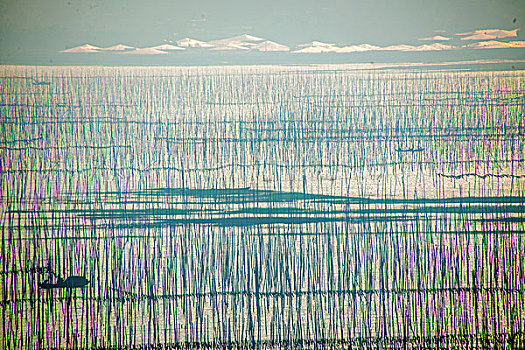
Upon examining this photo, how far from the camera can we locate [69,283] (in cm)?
90

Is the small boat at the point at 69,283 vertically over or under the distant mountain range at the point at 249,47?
under

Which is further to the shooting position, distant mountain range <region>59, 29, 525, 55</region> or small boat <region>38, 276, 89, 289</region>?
distant mountain range <region>59, 29, 525, 55</region>

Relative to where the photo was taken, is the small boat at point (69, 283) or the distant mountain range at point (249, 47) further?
the distant mountain range at point (249, 47)

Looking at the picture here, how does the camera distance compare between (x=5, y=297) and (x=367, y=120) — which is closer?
(x=5, y=297)

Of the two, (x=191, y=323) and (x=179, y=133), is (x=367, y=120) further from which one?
(x=191, y=323)

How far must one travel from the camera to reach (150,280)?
90cm

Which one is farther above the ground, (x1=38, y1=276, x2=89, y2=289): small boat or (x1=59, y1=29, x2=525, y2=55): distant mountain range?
(x1=59, y1=29, x2=525, y2=55): distant mountain range

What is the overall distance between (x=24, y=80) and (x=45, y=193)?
24 cm

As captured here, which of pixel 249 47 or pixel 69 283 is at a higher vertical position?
pixel 249 47

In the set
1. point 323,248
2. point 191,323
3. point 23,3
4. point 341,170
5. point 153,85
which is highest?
point 23,3

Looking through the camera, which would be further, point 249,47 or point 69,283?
point 249,47

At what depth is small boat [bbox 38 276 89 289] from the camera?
0.89m

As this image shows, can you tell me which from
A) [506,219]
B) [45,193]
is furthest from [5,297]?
[506,219]

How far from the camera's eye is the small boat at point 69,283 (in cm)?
89
